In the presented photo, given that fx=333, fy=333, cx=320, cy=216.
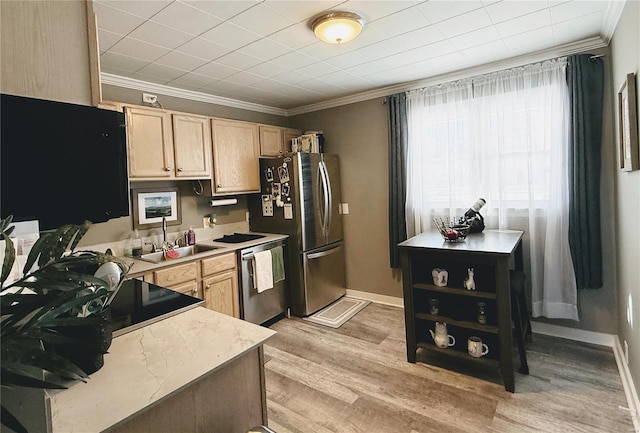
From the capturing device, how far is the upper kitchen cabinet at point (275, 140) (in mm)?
3873

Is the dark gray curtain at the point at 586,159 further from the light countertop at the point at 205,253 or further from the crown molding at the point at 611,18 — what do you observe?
the light countertop at the point at 205,253

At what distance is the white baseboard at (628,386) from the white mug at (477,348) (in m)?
0.78

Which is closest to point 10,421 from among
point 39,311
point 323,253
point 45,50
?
point 39,311

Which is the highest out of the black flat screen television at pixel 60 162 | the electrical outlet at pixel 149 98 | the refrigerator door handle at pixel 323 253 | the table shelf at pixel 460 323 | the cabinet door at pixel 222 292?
the electrical outlet at pixel 149 98

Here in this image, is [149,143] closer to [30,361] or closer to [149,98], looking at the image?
[149,98]

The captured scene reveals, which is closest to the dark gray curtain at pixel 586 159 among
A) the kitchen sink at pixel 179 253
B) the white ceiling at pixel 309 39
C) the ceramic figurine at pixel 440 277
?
the white ceiling at pixel 309 39

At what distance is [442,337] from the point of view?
8.32 feet

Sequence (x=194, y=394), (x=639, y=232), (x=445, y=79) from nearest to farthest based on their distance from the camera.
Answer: (x=194, y=394)
(x=639, y=232)
(x=445, y=79)

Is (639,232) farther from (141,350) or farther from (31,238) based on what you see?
(31,238)

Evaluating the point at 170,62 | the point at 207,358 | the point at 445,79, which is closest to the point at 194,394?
the point at 207,358

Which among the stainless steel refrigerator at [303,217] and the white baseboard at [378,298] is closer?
the stainless steel refrigerator at [303,217]

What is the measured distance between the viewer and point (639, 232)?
5.74 feet

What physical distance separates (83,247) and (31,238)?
216cm

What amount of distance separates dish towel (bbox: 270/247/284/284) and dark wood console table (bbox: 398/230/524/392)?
1432 mm
